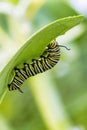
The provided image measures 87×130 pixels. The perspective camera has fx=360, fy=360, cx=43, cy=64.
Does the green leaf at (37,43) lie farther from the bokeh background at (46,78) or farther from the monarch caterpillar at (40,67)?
the bokeh background at (46,78)

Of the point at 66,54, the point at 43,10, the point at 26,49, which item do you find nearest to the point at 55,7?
the point at 43,10

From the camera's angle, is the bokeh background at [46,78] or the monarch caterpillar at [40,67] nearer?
the monarch caterpillar at [40,67]

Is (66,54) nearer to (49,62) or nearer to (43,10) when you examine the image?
(43,10)

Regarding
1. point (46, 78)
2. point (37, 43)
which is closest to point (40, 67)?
point (37, 43)

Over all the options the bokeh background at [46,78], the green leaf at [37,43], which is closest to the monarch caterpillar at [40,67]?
the green leaf at [37,43]

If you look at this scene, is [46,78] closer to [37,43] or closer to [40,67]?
[40,67]

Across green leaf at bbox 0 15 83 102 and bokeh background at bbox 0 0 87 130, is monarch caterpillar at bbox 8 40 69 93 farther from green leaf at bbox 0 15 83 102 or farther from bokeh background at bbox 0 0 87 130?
bokeh background at bbox 0 0 87 130

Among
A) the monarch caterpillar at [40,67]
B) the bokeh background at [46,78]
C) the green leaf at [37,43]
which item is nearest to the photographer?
the green leaf at [37,43]
